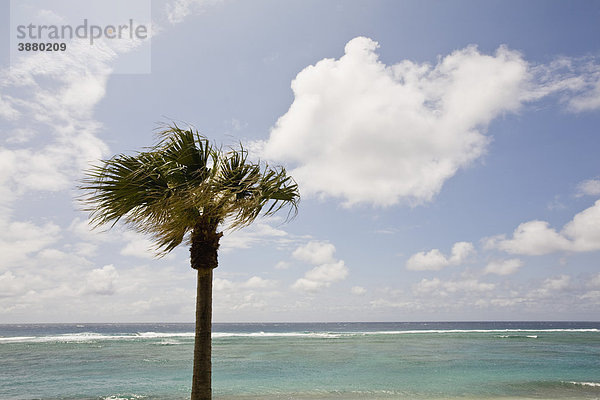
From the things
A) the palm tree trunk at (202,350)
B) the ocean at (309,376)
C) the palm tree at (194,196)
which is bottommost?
the ocean at (309,376)

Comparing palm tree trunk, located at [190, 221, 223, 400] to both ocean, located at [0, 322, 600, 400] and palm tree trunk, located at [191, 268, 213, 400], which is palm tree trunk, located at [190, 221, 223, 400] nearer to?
palm tree trunk, located at [191, 268, 213, 400]

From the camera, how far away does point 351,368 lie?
23250 mm

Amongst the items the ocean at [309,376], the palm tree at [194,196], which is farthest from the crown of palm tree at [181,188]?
the ocean at [309,376]

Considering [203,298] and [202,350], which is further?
[203,298]

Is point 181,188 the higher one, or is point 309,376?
point 181,188

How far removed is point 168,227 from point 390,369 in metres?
20.2

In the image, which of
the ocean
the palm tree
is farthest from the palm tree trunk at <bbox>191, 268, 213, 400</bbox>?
the ocean

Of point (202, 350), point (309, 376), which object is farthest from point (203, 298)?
point (309, 376)

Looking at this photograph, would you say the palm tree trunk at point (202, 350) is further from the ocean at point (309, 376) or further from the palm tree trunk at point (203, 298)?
the ocean at point (309, 376)

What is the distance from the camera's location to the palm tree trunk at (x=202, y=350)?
5.47 m

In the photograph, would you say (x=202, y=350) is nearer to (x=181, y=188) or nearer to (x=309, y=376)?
(x=181, y=188)

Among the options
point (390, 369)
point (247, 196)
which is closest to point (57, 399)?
point (247, 196)

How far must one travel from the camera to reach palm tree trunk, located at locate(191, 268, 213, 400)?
5473 millimetres

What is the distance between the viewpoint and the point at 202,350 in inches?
216
